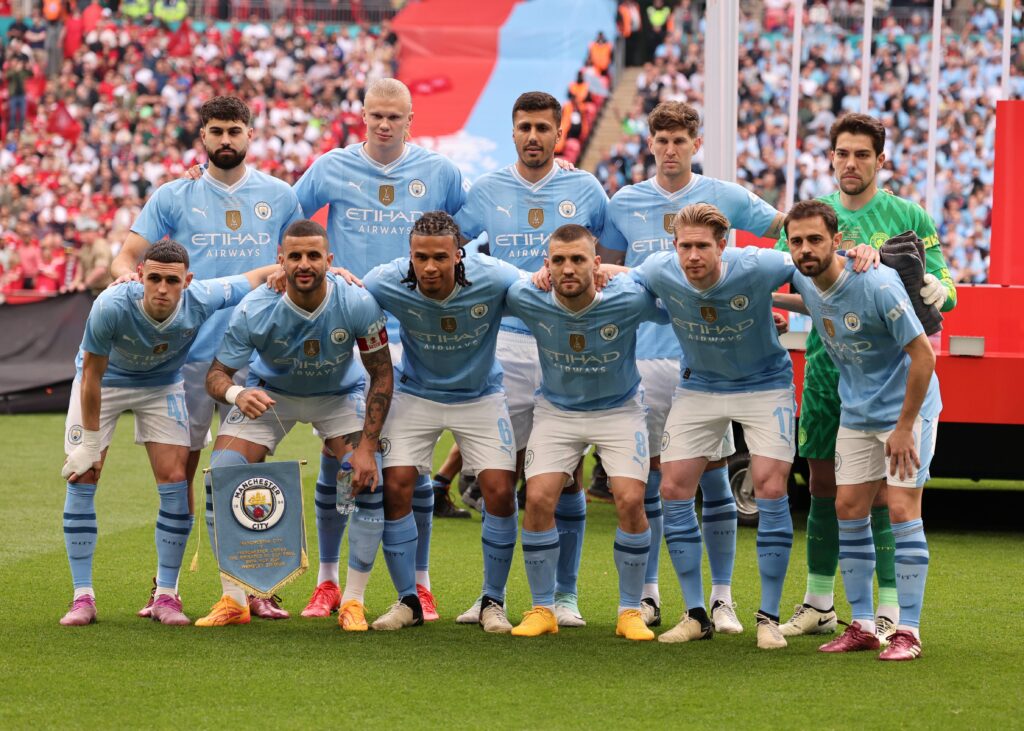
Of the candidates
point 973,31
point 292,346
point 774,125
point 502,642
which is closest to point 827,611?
point 502,642

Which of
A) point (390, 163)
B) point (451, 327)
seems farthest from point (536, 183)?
point (451, 327)

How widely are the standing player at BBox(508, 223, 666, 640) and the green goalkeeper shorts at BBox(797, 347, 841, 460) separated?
68cm

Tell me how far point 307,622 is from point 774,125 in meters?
17.1

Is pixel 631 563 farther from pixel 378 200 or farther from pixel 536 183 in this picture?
pixel 378 200

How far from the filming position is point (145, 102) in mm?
26188

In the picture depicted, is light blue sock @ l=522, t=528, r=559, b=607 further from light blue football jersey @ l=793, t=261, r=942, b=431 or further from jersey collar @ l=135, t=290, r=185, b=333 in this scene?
jersey collar @ l=135, t=290, r=185, b=333

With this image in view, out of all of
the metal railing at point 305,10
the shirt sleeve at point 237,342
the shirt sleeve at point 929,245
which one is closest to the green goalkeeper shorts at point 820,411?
the shirt sleeve at point 929,245

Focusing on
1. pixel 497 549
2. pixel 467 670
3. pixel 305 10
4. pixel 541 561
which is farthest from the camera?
pixel 305 10

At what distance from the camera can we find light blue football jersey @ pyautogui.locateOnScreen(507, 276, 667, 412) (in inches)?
231

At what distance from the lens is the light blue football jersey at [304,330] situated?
19.6ft

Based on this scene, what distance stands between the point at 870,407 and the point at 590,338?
1149 mm

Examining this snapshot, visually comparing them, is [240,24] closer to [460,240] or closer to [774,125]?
[774,125]

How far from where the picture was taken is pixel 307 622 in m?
6.26

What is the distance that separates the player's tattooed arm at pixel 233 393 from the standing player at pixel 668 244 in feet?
5.76
